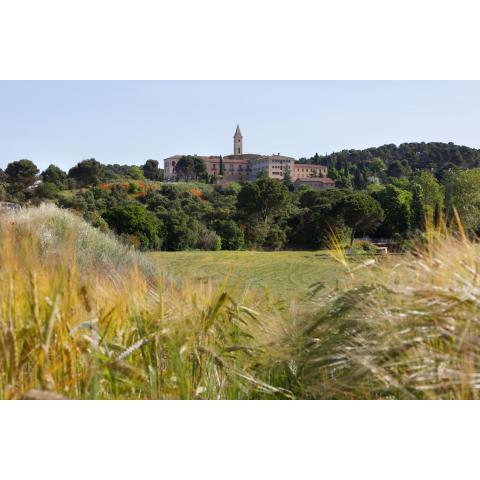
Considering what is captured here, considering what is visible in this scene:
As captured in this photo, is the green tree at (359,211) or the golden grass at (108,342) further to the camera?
the green tree at (359,211)

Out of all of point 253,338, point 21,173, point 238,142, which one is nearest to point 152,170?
point 21,173

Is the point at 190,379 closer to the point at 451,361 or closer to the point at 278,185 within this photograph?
the point at 451,361

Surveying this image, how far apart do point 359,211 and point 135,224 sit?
9203 mm

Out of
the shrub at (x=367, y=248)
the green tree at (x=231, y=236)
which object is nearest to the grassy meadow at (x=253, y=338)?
the shrub at (x=367, y=248)

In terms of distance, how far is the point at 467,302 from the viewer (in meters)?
1.71

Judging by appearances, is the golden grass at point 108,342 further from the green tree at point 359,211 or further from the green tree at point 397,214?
the green tree at point 397,214

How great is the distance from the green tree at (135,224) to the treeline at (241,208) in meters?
0.03

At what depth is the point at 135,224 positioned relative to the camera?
18.2 meters

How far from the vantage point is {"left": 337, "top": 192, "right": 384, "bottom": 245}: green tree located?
70.2 feet

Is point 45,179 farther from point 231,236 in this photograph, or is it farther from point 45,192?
point 231,236

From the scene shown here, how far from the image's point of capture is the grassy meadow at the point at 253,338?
1708 mm

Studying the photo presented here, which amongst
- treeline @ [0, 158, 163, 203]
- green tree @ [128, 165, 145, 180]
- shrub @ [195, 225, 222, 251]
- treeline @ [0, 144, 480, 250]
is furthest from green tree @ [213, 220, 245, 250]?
green tree @ [128, 165, 145, 180]
